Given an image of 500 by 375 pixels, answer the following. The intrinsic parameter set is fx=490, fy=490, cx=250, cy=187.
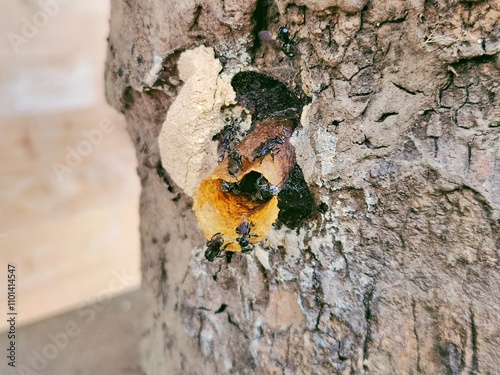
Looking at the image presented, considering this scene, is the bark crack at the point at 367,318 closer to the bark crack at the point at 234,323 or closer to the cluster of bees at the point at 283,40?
the bark crack at the point at 234,323

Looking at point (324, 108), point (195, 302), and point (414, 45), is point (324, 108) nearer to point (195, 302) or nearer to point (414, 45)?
point (414, 45)

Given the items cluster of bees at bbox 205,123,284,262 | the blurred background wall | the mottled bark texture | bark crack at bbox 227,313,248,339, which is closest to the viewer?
the mottled bark texture

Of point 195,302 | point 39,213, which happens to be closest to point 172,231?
point 195,302

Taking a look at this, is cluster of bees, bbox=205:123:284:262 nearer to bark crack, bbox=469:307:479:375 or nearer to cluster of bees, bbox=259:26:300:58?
cluster of bees, bbox=259:26:300:58

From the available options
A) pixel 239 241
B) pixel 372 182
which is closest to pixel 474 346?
pixel 372 182

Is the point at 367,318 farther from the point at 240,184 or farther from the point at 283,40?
the point at 283,40

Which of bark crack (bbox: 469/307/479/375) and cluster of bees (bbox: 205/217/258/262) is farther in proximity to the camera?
cluster of bees (bbox: 205/217/258/262)

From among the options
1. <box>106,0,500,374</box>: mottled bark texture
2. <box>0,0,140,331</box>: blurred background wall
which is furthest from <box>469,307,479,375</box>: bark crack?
<box>0,0,140,331</box>: blurred background wall
